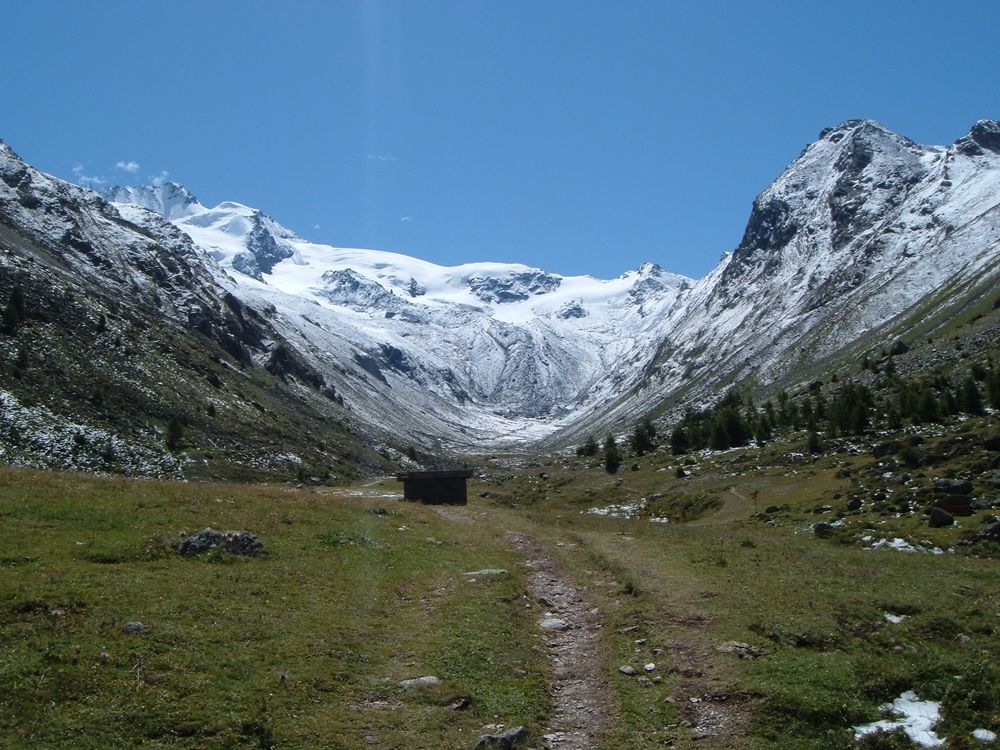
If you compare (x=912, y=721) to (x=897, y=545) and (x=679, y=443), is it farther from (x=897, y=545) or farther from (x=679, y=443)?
(x=679, y=443)

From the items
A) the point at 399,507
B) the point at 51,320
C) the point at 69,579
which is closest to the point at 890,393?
the point at 399,507

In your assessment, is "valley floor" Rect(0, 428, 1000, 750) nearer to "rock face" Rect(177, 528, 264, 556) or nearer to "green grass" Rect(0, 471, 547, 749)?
"green grass" Rect(0, 471, 547, 749)

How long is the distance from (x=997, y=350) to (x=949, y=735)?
432 feet

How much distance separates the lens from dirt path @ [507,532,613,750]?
57.2 feet

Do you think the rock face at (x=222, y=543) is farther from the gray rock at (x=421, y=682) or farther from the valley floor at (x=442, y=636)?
the gray rock at (x=421, y=682)

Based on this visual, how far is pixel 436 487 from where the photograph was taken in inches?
2758

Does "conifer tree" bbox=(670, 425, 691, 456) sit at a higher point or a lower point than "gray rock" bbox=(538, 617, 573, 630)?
higher

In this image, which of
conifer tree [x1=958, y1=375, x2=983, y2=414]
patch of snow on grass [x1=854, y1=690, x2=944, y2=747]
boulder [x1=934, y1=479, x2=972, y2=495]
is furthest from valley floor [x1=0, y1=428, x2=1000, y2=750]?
conifer tree [x1=958, y1=375, x2=983, y2=414]

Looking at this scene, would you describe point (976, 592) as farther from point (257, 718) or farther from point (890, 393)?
point (890, 393)

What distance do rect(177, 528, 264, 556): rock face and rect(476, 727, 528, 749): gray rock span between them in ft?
51.5

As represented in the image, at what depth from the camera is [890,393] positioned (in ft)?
418

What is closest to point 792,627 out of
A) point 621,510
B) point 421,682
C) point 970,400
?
point 421,682

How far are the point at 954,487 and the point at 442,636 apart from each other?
42311 millimetres

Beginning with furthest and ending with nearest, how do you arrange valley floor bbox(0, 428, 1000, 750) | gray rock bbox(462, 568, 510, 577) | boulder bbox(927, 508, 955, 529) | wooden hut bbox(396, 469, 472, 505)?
1. wooden hut bbox(396, 469, 472, 505)
2. boulder bbox(927, 508, 955, 529)
3. gray rock bbox(462, 568, 510, 577)
4. valley floor bbox(0, 428, 1000, 750)
